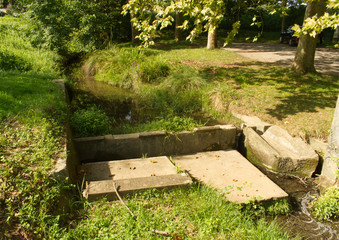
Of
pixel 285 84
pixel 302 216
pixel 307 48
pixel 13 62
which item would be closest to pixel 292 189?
pixel 302 216

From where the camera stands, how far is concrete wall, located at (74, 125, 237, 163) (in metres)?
5.64

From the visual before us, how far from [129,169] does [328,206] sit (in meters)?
3.30

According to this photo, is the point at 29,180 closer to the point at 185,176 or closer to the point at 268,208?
the point at 185,176

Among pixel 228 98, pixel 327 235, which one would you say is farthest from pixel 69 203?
pixel 228 98

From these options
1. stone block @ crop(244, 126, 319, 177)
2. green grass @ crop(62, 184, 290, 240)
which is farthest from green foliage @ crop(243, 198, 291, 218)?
stone block @ crop(244, 126, 319, 177)

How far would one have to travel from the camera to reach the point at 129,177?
468 centimetres

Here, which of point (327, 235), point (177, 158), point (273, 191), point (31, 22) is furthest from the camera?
point (31, 22)

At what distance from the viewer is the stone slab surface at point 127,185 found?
376 centimetres

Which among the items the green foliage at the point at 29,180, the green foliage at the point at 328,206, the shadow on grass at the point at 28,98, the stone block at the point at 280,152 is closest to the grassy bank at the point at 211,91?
the stone block at the point at 280,152

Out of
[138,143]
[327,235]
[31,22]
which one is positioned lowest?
[327,235]

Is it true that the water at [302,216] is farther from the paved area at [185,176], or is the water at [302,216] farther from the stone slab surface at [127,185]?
the stone slab surface at [127,185]

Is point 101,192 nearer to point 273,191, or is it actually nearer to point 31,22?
point 273,191

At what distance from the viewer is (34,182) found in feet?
10.8

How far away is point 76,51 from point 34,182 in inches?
455
